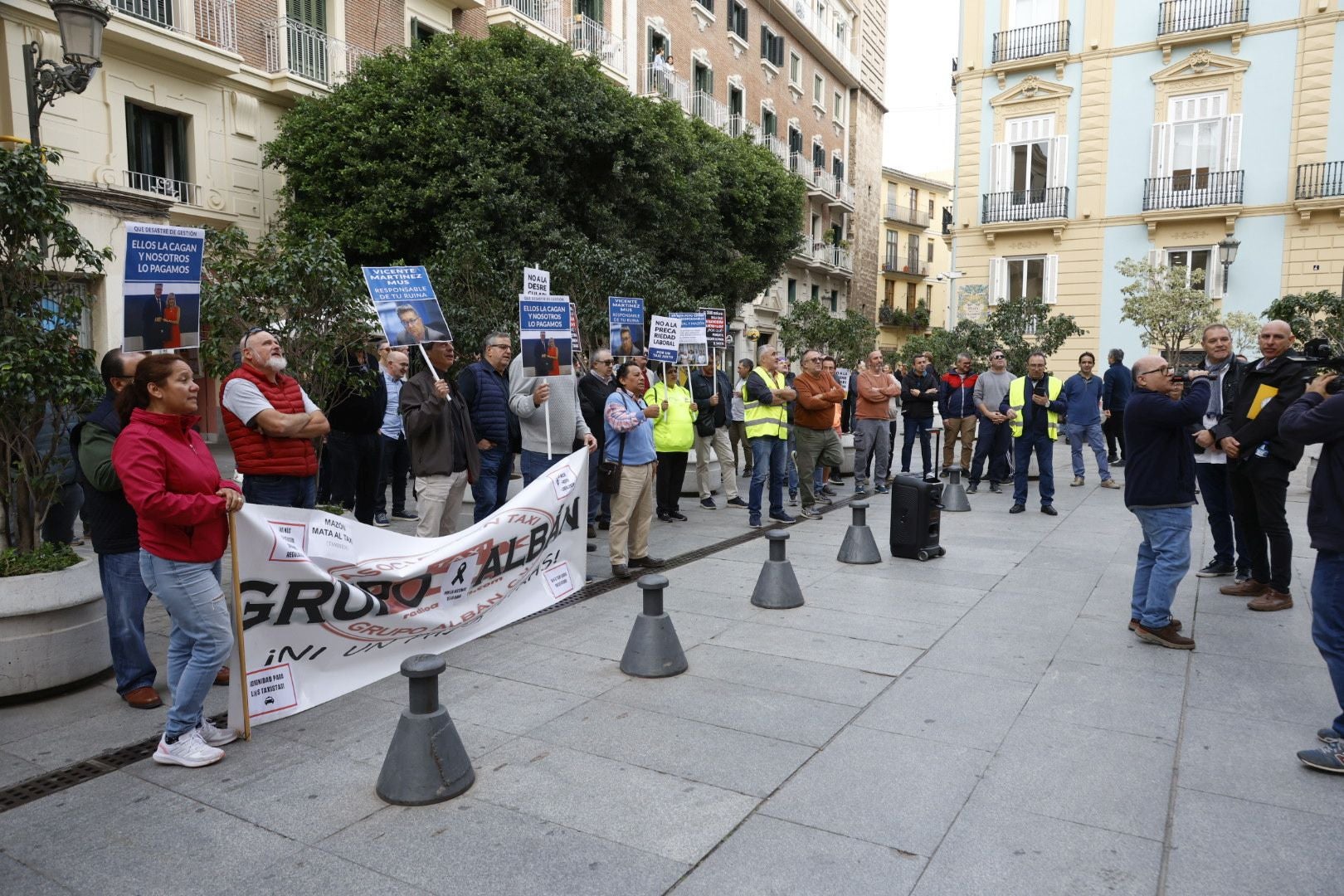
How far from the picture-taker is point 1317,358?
5.64m

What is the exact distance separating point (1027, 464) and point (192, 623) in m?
9.66

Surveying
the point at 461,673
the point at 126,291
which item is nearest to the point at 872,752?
the point at 461,673

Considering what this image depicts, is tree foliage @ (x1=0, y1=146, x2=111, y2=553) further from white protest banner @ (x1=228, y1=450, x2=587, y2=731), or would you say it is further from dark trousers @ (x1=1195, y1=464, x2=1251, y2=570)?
dark trousers @ (x1=1195, y1=464, x2=1251, y2=570)

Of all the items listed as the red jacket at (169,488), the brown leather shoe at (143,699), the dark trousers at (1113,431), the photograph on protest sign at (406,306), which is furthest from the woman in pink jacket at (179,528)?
the dark trousers at (1113,431)

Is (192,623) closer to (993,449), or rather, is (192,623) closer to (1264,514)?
(1264,514)

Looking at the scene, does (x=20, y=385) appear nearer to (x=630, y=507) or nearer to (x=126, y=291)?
(x=126, y=291)

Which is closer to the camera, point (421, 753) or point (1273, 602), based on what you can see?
point (421, 753)

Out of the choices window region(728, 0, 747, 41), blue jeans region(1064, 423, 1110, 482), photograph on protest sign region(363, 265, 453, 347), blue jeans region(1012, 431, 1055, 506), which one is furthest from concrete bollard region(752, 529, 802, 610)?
window region(728, 0, 747, 41)

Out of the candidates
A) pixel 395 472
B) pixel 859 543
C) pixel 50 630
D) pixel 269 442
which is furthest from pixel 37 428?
pixel 859 543

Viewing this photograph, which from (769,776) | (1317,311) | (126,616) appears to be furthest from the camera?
(1317,311)

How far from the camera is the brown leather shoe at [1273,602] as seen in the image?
21.1 ft

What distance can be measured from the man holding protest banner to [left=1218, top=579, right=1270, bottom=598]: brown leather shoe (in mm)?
5843

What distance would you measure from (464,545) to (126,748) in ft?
6.63

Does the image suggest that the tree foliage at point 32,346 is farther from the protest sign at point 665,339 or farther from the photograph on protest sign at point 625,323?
the protest sign at point 665,339
